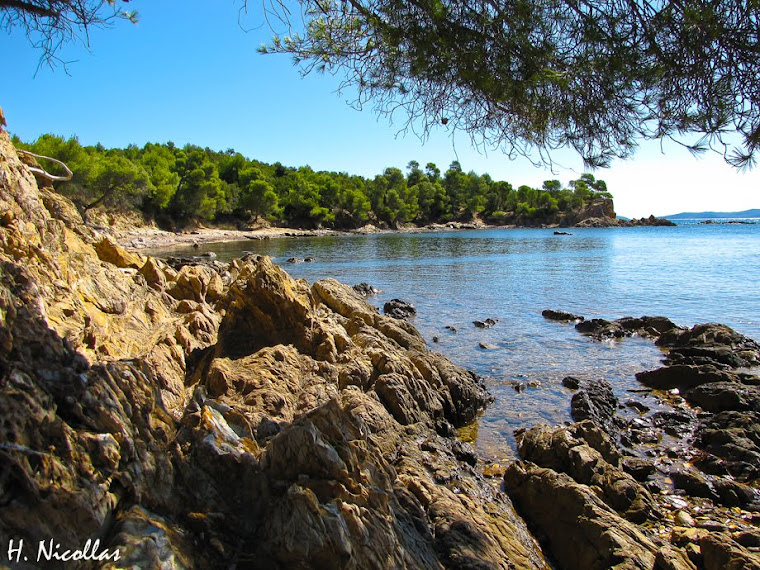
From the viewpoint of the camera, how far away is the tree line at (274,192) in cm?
4691

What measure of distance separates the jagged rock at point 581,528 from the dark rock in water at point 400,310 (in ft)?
35.7

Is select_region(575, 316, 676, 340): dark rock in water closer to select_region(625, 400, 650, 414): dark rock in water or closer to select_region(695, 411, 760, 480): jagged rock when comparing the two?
select_region(625, 400, 650, 414): dark rock in water

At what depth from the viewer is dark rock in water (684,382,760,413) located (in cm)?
880

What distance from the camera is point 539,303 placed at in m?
20.2

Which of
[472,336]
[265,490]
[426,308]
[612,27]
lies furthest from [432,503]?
[426,308]

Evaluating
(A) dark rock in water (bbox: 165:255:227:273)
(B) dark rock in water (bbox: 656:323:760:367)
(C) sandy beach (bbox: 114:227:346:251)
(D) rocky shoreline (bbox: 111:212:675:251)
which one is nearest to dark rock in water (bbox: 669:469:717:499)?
(B) dark rock in water (bbox: 656:323:760:367)

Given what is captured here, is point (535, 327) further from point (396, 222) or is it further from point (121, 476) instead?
point (396, 222)

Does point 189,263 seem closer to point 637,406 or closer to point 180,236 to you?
point 637,406

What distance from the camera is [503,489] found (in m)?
6.28

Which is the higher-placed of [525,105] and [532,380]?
[525,105]

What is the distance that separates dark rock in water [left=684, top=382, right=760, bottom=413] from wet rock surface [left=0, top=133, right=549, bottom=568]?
5547mm

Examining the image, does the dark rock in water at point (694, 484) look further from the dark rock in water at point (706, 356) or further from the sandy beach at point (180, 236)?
the sandy beach at point (180, 236)

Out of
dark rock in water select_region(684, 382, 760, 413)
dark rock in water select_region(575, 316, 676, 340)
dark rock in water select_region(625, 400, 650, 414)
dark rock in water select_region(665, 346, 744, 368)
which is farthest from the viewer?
dark rock in water select_region(575, 316, 676, 340)

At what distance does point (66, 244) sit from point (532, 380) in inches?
356
